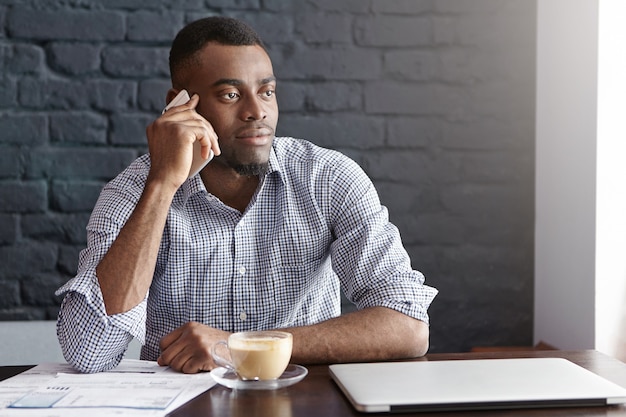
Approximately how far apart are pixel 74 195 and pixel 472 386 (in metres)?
1.36

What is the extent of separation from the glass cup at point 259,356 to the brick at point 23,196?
1.13m

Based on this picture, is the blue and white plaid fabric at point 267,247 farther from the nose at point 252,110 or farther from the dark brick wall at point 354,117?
the dark brick wall at point 354,117

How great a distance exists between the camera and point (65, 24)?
6.54ft

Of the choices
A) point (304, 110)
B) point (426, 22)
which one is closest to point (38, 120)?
point (304, 110)

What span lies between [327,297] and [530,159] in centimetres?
82

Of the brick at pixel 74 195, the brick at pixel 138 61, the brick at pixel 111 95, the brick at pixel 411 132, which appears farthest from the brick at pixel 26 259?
the brick at pixel 411 132

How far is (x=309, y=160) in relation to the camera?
5.35ft

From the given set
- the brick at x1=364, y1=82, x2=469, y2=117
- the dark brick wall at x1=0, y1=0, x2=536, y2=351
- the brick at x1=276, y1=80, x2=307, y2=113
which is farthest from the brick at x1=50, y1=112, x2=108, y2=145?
the brick at x1=364, y1=82, x2=469, y2=117

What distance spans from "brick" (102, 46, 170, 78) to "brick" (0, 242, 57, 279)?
1.63 feet

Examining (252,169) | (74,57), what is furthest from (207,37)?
(74,57)

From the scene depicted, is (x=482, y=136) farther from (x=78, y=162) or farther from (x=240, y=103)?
(x=78, y=162)

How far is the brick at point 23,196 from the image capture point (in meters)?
1.99

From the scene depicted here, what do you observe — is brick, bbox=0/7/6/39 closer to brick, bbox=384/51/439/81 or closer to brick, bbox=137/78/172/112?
brick, bbox=137/78/172/112

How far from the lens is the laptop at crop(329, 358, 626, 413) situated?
0.90 metres
